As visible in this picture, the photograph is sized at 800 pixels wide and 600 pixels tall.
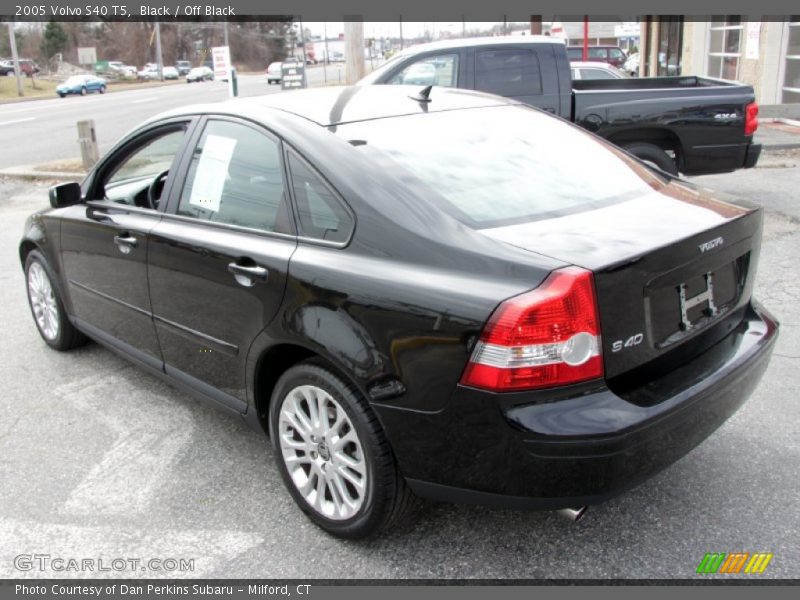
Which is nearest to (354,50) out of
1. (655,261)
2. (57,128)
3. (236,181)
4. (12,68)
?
(236,181)

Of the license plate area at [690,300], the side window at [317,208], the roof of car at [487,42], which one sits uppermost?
the roof of car at [487,42]

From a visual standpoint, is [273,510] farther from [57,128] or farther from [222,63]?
[57,128]

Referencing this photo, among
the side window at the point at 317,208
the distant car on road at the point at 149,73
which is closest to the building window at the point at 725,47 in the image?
the side window at the point at 317,208

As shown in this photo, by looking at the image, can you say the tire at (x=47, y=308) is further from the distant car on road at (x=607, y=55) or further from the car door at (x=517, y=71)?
the distant car on road at (x=607, y=55)

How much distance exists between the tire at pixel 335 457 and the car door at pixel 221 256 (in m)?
0.30

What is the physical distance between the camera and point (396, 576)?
272 cm

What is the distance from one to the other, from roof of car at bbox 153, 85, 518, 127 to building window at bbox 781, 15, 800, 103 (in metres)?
14.4

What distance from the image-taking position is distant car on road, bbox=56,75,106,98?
47.0 meters

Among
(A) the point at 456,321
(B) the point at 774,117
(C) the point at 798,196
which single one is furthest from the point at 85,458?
(B) the point at 774,117

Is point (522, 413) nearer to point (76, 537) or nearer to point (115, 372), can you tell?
point (76, 537)

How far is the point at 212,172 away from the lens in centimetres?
339

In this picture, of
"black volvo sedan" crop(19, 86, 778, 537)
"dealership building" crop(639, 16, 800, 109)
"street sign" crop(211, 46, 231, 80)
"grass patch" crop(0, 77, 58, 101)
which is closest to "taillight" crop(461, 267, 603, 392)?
"black volvo sedan" crop(19, 86, 778, 537)

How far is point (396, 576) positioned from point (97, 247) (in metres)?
2.43

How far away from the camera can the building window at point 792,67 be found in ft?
50.3
